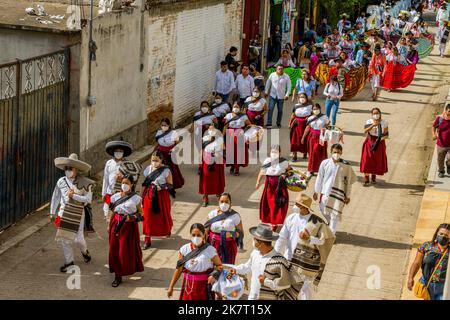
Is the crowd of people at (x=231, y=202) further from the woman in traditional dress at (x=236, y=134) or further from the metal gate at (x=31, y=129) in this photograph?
the metal gate at (x=31, y=129)

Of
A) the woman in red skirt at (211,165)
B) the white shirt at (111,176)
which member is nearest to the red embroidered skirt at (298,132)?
the woman in red skirt at (211,165)

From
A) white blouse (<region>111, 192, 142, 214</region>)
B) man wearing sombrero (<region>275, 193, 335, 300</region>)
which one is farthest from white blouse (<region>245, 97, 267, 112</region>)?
man wearing sombrero (<region>275, 193, 335, 300</region>)

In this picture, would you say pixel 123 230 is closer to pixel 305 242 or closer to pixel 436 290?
pixel 305 242

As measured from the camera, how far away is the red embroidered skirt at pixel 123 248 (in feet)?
42.2

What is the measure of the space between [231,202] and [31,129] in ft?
11.9

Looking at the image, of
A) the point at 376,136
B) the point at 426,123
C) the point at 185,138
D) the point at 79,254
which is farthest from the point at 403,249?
the point at 426,123

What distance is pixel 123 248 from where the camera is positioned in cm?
1288

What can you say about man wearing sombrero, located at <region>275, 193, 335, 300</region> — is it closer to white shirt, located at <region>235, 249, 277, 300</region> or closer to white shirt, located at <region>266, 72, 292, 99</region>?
white shirt, located at <region>235, 249, 277, 300</region>

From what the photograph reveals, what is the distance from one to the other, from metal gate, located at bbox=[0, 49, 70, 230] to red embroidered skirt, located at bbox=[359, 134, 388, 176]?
6.01m

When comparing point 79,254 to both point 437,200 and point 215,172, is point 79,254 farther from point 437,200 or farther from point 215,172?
point 437,200

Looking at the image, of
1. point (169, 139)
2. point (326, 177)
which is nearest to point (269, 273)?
point (326, 177)

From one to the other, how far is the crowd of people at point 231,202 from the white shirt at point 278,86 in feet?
0.08

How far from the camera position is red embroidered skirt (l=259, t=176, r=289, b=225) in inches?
601

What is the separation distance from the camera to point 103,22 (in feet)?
58.3
